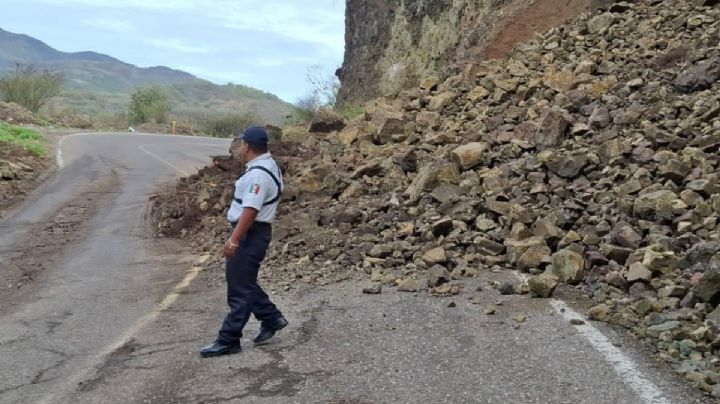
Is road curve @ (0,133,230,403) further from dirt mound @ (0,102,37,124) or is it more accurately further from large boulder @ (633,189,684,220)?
dirt mound @ (0,102,37,124)

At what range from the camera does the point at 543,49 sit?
1341 cm

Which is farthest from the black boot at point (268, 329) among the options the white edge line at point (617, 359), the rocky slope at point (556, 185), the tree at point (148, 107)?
the tree at point (148, 107)

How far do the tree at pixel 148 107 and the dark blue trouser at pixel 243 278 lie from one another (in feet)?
149

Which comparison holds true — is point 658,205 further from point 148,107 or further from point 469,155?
point 148,107

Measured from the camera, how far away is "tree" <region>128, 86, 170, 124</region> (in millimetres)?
49844

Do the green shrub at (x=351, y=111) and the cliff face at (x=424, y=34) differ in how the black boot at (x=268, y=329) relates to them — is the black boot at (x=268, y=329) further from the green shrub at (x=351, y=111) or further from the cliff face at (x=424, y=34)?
the green shrub at (x=351, y=111)

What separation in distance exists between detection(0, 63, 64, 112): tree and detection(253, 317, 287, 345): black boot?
40083 mm

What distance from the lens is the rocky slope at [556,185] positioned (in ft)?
20.4

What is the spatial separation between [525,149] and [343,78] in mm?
13539

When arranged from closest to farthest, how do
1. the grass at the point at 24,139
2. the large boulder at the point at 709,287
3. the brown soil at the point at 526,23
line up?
the large boulder at the point at 709,287, the brown soil at the point at 526,23, the grass at the point at 24,139

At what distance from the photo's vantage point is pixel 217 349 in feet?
18.7

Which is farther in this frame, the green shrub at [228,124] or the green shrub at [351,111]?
the green shrub at [228,124]

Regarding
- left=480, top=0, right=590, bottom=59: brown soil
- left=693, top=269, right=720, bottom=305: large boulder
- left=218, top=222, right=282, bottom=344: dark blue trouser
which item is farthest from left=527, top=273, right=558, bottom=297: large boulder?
A: left=480, top=0, right=590, bottom=59: brown soil

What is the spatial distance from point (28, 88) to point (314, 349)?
41.1 meters
